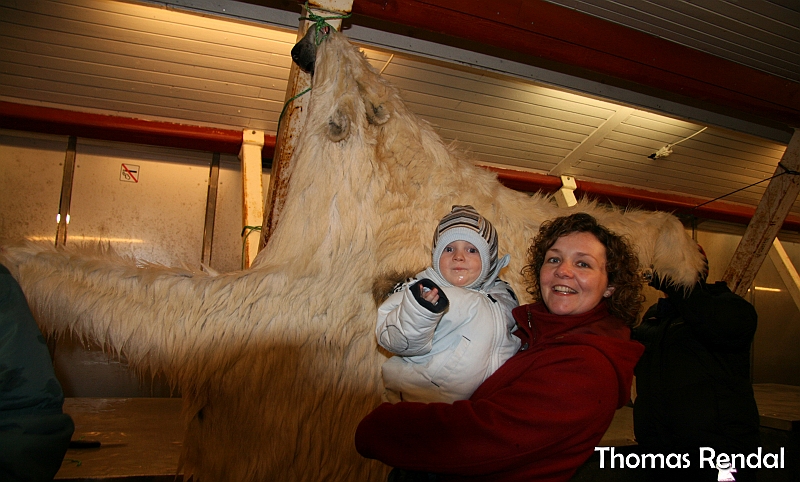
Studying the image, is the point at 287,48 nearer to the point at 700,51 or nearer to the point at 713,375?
the point at 700,51

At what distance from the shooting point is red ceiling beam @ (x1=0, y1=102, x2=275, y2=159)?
4078mm

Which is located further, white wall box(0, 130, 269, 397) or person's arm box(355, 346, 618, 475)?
white wall box(0, 130, 269, 397)

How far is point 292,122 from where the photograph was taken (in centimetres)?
224

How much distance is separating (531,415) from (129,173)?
544 centimetres

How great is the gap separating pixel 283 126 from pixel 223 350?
48.9 inches

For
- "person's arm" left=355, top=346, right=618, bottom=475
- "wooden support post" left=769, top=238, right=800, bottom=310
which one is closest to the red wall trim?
"person's arm" left=355, top=346, right=618, bottom=475

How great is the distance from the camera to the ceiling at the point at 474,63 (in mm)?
2885

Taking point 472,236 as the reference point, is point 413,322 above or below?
below

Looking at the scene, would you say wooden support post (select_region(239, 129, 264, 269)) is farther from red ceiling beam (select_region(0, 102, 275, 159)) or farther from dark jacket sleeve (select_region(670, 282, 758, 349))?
dark jacket sleeve (select_region(670, 282, 758, 349))

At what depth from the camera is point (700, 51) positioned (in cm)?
331

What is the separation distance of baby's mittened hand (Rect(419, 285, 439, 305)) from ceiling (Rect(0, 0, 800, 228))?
1995 millimetres

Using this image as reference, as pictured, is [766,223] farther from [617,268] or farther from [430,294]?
[430,294]

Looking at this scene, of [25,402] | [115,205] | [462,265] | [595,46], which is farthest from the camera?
[115,205]

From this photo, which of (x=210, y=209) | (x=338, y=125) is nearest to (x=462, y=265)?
(x=338, y=125)
